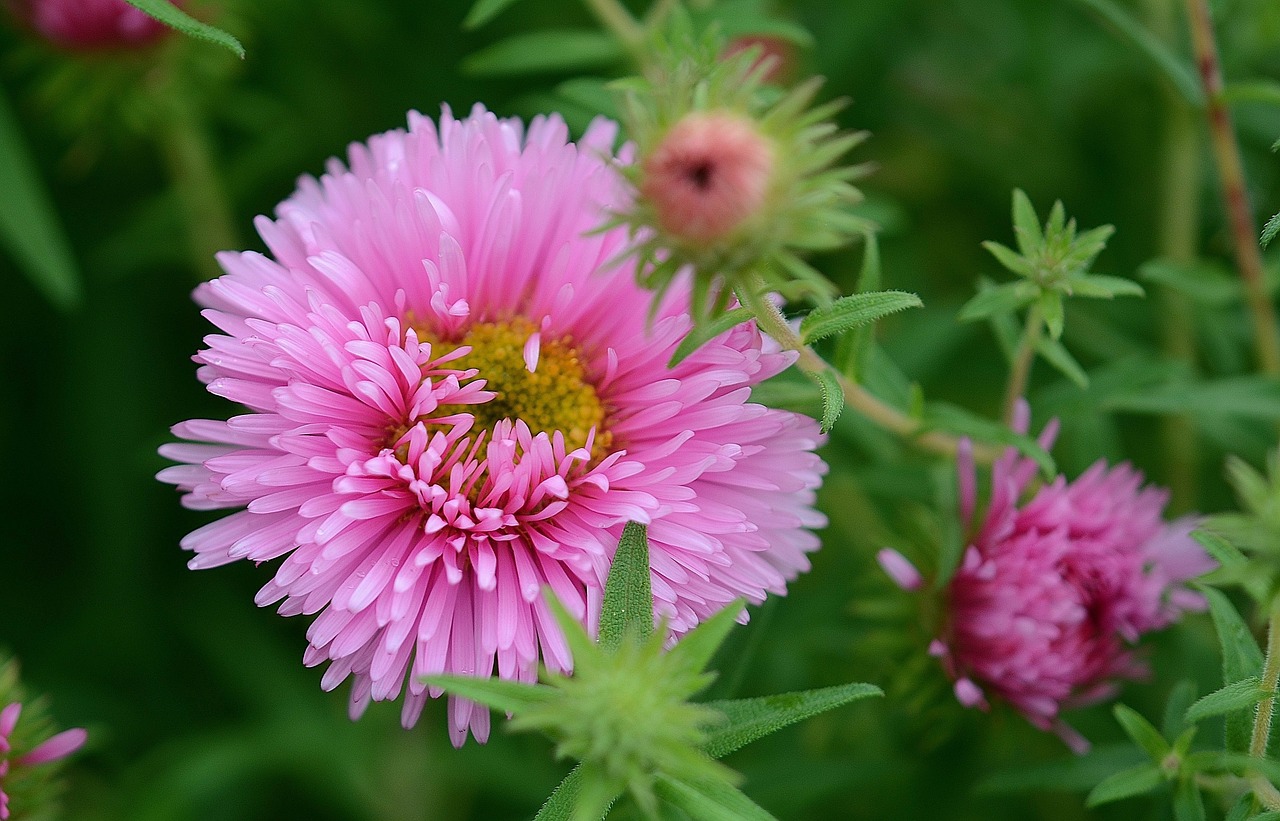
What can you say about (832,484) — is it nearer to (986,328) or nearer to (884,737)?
(884,737)

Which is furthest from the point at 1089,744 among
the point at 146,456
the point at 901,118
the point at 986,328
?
the point at 146,456

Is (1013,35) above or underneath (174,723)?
above

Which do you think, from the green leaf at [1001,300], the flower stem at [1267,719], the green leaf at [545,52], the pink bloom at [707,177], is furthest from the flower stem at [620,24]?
the flower stem at [1267,719]

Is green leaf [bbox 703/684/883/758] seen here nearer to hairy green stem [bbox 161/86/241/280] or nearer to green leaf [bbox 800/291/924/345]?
green leaf [bbox 800/291/924/345]

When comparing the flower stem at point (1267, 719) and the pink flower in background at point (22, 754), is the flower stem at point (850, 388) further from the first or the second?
the pink flower in background at point (22, 754)

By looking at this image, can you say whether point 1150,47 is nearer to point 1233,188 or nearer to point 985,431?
point 1233,188

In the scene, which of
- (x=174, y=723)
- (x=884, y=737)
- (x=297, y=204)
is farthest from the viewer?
(x=174, y=723)
